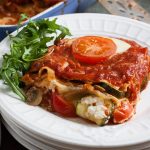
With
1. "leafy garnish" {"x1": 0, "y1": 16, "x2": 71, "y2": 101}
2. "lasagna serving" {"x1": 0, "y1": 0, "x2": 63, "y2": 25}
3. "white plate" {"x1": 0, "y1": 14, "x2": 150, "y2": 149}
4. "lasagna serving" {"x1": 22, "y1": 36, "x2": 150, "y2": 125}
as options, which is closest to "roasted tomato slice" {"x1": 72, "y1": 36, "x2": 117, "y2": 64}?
"lasagna serving" {"x1": 22, "y1": 36, "x2": 150, "y2": 125}

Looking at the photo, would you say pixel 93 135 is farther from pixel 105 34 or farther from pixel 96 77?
pixel 105 34

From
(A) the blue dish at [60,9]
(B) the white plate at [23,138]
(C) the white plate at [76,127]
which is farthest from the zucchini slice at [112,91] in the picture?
(A) the blue dish at [60,9]

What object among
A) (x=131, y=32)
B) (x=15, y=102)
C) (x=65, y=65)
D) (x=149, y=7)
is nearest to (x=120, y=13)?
(x=149, y=7)

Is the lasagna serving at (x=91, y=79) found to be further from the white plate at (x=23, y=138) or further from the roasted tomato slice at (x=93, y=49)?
the white plate at (x=23, y=138)

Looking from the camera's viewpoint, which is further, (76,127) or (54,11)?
(54,11)

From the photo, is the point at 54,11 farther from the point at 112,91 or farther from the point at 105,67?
the point at 112,91

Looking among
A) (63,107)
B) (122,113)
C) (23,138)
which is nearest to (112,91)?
(122,113)
